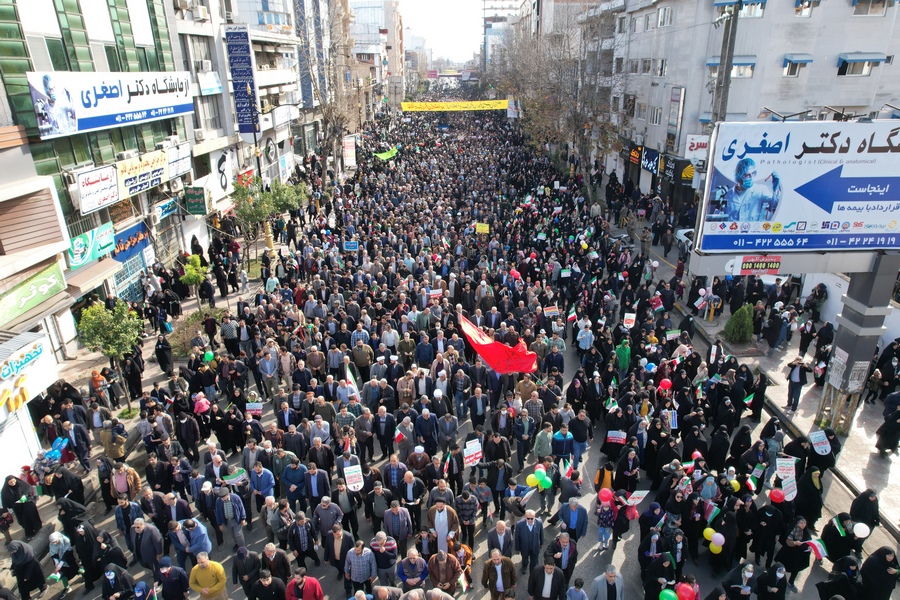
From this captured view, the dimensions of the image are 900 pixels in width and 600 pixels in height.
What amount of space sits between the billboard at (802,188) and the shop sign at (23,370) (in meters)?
12.2

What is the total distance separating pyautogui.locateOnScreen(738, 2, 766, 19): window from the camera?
25438mm

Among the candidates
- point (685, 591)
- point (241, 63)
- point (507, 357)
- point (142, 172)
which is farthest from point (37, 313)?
point (241, 63)

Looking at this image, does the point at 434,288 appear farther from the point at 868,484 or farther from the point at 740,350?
the point at 868,484

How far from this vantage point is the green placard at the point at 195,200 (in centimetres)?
2294

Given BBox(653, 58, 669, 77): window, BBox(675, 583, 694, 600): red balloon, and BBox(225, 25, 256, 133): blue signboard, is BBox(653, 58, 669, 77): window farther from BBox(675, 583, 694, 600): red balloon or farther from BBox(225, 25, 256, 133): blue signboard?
BBox(675, 583, 694, 600): red balloon

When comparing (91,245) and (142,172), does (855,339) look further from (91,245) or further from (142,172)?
(142,172)

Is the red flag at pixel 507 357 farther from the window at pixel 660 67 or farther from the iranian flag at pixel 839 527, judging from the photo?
the window at pixel 660 67

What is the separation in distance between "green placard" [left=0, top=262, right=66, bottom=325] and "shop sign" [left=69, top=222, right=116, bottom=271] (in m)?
1.29

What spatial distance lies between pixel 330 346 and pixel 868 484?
411 inches

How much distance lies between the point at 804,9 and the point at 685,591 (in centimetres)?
2690

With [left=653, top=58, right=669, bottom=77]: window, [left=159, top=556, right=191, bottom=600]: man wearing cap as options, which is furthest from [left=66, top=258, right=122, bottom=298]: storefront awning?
[left=653, top=58, right=669, bottom=77]: window

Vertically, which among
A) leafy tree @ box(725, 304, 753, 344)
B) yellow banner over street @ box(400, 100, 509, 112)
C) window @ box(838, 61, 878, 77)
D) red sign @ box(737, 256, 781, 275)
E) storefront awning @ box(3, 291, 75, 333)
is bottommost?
leafy tree @ box(725, 304, 753, 344)

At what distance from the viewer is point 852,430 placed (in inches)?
478

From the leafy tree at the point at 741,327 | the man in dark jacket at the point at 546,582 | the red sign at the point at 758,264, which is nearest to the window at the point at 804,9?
the leafy tree at the point at 741,327
